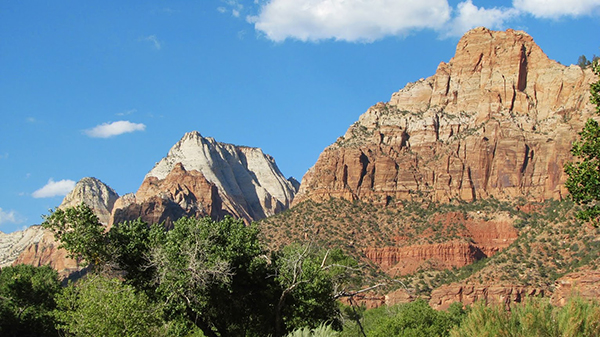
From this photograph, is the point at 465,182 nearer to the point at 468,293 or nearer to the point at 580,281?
the point at 468,293

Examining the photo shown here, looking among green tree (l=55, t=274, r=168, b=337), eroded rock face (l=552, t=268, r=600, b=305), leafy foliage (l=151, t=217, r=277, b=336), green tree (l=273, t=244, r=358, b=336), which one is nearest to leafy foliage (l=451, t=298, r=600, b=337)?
green tree (l=273, t=244, r=358, b=336)

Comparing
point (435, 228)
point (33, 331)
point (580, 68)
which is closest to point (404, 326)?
point (33, 331)

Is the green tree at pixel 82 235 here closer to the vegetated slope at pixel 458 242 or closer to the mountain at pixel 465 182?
the vegetated slope at pixel 458 242

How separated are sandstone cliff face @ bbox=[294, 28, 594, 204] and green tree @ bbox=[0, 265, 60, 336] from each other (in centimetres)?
8634

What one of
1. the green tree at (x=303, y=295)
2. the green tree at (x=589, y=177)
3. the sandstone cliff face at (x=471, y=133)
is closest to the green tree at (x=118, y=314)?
the green tree at (x=303, y=295)

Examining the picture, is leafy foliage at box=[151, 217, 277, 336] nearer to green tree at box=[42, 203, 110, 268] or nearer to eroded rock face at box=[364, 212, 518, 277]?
green tree at box=[42, 203, 110, 268]

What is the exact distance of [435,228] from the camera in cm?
13000

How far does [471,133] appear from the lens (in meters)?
147

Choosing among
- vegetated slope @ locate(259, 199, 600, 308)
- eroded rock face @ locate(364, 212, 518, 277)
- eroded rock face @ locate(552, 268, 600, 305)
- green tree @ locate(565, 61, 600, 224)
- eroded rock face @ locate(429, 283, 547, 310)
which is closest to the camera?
green tree @ locate(565, 61, 600, 224)

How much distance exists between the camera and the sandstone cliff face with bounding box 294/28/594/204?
453 ft

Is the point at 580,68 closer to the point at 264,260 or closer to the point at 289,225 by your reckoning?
the point at 289,225

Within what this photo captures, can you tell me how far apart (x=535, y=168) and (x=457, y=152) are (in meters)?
16.2

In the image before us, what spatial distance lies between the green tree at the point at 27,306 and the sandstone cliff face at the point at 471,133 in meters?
86.3

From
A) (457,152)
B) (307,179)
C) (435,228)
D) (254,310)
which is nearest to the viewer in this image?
(254,310)
